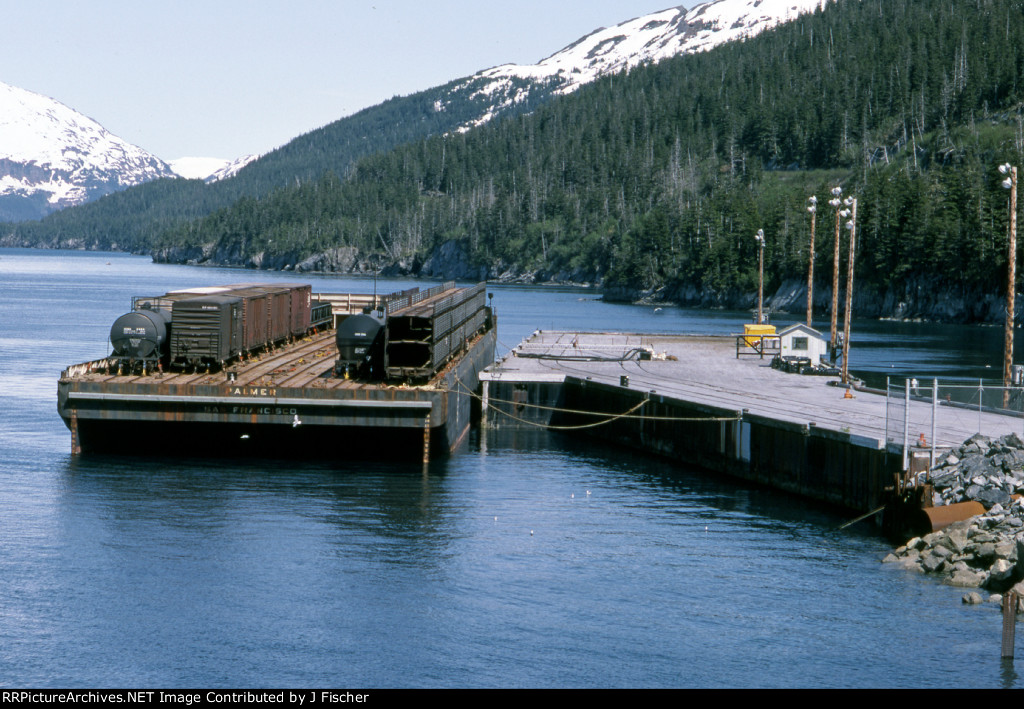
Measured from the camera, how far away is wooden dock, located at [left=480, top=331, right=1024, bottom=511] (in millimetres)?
43562

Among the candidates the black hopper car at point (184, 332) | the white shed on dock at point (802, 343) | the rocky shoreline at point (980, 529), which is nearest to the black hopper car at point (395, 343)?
the black hopper car at point (184, 332)

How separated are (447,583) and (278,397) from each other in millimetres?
16953

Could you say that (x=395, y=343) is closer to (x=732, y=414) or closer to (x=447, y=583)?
(x=732, y=414)

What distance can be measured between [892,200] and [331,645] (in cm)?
15944

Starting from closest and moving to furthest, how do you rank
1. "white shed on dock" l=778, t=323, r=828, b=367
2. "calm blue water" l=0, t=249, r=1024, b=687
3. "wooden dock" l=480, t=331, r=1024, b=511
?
"calm blue water" l=0, t=249, r=1024, b=687
"wooden dock" l=480, t=331, r=1024, b=511
"white shed on dock" l=778, t=323, r=828, b=367

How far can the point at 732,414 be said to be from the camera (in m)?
50.4

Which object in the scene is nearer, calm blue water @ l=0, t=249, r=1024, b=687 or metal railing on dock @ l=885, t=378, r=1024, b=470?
calm blue water @ l=0, t=249, r=1024, b=687

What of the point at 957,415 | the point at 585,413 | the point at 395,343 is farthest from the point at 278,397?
the point at 957,415

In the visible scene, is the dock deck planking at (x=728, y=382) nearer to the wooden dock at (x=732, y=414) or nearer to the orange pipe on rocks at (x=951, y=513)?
the wooden dock at (x=732, y=414)

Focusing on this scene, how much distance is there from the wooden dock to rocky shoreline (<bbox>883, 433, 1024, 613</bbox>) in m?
1.72

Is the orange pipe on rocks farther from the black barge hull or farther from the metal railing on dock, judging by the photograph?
the black barge hull

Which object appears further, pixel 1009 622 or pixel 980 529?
pixel 980 529

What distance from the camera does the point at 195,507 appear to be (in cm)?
4269

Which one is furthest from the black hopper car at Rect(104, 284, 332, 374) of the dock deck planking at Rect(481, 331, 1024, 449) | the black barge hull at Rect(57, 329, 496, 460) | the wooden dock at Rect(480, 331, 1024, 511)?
the dock deck planking at Rect(481, 331, 1024, 449)
